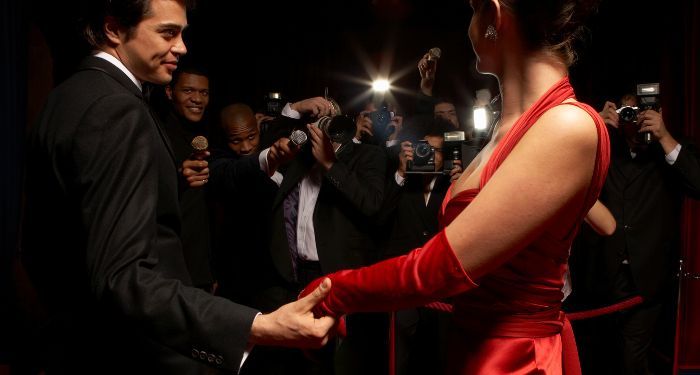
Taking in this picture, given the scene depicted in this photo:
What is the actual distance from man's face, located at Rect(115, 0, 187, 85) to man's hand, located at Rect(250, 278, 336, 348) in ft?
2.33

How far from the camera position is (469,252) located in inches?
44.9

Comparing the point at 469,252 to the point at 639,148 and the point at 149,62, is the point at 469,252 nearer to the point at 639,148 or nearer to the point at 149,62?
the point at 149,62

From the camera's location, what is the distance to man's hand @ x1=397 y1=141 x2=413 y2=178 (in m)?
3.14

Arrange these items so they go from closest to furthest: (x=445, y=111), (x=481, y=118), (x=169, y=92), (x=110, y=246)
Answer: (x=110, y=246)
(x=481, y=118)
(x=169, y=92)
(x=445, y=111)

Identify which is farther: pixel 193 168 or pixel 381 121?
pixel 381 121

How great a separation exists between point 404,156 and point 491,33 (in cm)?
182

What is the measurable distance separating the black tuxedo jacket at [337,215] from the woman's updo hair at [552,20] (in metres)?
1.74

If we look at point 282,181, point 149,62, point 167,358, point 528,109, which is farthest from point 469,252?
point 282,181

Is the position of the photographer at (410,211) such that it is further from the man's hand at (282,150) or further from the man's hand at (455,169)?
the man's hand at (282,150)

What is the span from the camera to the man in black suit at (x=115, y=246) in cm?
111

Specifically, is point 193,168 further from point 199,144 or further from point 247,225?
point 247,225

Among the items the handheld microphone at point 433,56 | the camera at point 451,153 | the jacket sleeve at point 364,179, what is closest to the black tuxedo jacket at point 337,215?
→ the jacket sleeve at point 364,179

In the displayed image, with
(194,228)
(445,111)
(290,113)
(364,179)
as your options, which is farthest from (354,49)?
(194,228)

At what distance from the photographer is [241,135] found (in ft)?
11.6
